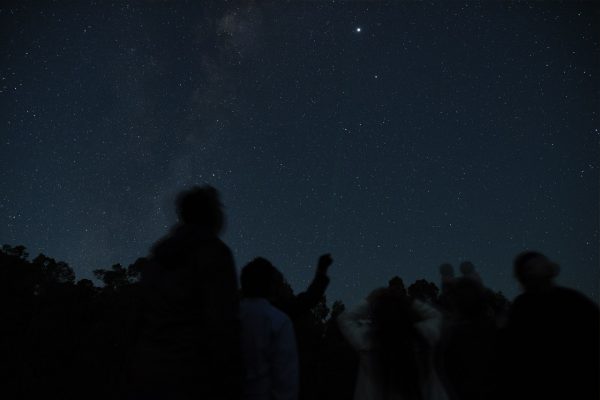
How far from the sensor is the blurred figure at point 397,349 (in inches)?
136

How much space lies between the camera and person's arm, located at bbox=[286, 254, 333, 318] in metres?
3.57

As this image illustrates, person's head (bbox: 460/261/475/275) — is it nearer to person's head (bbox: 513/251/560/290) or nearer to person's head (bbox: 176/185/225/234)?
person's head (bbox: 513/251/560/290)

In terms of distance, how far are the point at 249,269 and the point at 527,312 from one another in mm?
2033

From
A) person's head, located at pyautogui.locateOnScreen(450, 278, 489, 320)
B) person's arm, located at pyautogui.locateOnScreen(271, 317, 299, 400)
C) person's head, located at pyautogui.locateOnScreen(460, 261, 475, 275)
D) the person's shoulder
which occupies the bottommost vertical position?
person's arm, located at pyautogui.locateOnScreen(271, 317, 299, 400)

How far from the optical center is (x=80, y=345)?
31.7 m

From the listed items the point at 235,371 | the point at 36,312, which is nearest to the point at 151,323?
the point at 235,371

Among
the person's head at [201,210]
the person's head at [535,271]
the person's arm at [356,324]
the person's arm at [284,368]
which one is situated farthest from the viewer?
the person's arm at [356,324]

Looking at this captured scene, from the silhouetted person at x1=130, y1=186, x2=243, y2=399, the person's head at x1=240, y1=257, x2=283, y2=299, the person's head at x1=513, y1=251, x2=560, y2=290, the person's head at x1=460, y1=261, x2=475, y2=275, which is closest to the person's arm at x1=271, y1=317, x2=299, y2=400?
the person's head at x1=240, y1=257, x2=283, y2=299

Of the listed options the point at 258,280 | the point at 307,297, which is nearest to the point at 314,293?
the point at 307,297

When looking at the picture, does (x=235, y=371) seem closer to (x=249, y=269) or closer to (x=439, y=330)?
(x=249, y=269)

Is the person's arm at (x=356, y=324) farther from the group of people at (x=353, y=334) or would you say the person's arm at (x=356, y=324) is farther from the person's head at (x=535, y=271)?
the person's head at (x=535, y=271)

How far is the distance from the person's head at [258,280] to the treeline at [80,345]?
25.7 m

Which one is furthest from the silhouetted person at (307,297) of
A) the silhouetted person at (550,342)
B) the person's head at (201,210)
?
the silhouetted person at (550,342)

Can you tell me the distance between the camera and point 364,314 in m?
3.89
